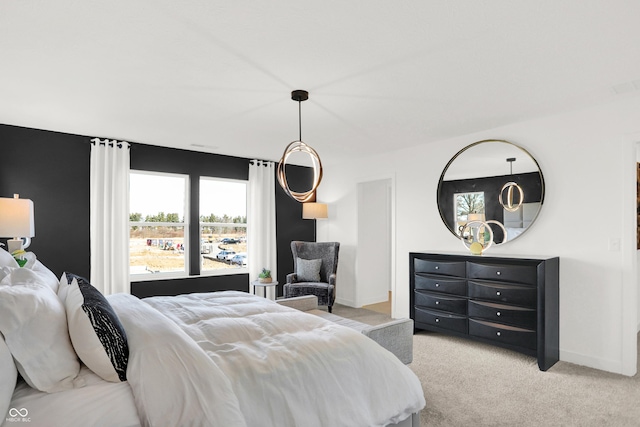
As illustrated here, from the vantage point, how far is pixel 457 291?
14.0 feet

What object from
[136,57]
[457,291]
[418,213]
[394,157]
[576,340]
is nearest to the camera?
[136,57]

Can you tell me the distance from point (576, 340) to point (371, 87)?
320 centimetres

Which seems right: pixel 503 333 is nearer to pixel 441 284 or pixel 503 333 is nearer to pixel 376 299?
pixel 441 284

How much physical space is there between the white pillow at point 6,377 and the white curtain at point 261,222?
4.75 metres

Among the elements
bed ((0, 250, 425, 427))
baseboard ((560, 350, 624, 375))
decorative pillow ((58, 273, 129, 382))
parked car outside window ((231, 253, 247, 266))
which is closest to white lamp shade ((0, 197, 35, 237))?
bed ((0, 250, 425, 427))

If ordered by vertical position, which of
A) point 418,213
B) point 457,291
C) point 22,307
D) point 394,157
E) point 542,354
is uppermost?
point 394,157

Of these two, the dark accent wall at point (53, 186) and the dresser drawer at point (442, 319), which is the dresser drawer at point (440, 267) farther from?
the dark accent wall at point (53, 186)

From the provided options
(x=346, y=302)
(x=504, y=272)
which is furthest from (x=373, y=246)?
(x=504, y=272)

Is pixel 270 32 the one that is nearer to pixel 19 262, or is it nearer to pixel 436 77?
pixel 436 77

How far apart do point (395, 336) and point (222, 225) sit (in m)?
3.86

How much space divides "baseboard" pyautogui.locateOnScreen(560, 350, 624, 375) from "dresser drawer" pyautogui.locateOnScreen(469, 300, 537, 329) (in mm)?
575

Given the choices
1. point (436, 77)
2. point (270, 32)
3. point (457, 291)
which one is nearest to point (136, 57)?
point (270, 32)

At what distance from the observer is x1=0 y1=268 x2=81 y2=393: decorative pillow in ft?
4.80

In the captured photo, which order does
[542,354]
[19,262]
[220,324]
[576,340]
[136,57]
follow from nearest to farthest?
[220,324]
[136,57]
[19,262]
[542,354]
[576,340]
